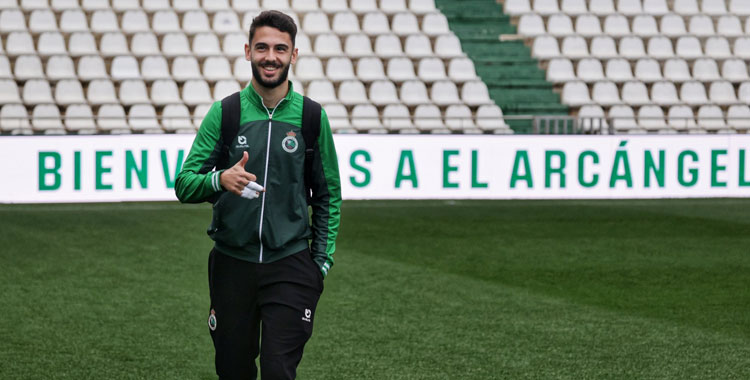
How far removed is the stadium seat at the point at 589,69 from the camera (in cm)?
1962

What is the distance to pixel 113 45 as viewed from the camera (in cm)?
1792

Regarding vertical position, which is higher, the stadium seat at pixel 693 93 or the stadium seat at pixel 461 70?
the stadium seat at pixel 461 70

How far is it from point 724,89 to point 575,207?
22.7ft

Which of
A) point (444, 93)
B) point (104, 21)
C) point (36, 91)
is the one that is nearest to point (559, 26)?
point (444, 93)

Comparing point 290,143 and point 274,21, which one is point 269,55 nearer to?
point 274,21

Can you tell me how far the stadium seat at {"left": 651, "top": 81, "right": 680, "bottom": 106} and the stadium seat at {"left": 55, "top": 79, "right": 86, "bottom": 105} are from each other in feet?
32.9

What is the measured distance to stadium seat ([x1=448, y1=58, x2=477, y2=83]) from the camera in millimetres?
19005

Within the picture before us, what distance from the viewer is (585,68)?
1972 centimetres

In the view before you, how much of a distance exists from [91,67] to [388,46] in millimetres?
5222

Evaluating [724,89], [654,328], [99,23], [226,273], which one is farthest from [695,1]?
[226,273]

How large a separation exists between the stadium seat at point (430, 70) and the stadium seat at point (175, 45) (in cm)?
402

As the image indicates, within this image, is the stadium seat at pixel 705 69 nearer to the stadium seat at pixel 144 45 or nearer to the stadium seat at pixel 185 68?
the stadium seat at pixel 185 68

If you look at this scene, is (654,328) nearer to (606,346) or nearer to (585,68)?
(606,346)

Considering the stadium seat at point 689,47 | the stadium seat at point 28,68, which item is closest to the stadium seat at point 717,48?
the stadium seat at point 689,47
